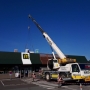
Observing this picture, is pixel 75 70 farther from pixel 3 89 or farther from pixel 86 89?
pixel 3 89

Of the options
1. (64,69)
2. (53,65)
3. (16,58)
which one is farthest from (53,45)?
(16,58)

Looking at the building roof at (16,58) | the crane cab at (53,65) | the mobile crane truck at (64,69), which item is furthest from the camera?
the building roof at (16,58)

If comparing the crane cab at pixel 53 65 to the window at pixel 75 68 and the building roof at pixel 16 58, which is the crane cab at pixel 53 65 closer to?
the window at pixel 75 68

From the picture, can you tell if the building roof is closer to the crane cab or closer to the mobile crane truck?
the mobile crane truck

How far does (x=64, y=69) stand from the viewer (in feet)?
69.1

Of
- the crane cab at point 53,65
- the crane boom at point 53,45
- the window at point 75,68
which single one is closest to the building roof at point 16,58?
the crane boom at point 53,45

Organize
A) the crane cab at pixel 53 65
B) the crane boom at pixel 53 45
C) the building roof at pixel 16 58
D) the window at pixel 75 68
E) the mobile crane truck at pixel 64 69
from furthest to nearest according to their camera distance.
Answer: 1. the building roof at pixel 16 58
2. the crane boom at pixel 53 45
3. the crane cab at pixel 53 65
4. the window at pixel 75 68
5. the mobile crane truck at pixel 64 69

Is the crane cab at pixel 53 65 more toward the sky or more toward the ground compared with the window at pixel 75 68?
more toward the sky

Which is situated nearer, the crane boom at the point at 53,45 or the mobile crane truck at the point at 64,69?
the mobile crane truck at the point at 64,69

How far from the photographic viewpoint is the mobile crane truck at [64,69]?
718 inches

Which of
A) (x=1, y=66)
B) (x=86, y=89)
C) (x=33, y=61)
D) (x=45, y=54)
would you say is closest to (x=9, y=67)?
(x=1, y=66)

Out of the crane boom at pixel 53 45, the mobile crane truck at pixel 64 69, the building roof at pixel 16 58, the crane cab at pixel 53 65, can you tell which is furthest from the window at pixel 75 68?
the building roof at pixel 16 58

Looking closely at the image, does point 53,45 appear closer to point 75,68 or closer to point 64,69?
point 64,69

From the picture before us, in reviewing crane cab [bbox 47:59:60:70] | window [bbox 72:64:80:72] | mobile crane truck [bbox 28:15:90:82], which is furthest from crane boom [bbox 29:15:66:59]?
window [bbox 72:64:80:72]
